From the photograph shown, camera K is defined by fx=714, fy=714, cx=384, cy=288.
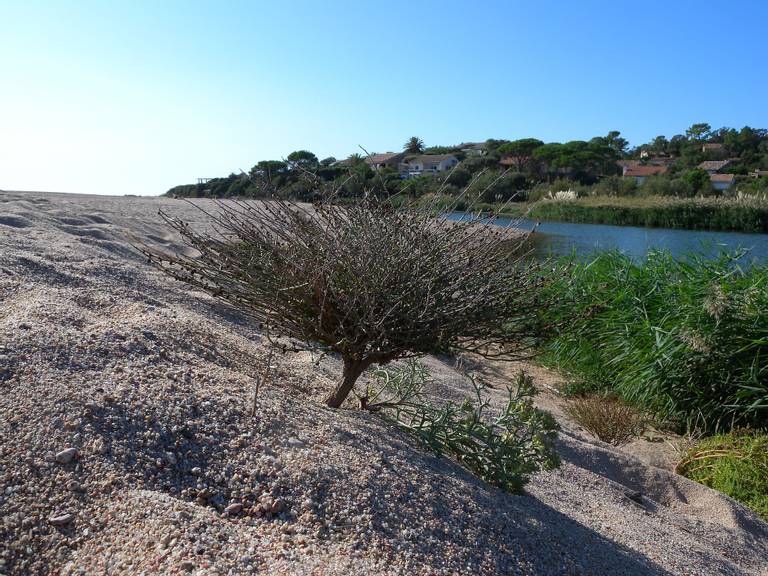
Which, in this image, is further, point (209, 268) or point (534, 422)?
point (209, 268)

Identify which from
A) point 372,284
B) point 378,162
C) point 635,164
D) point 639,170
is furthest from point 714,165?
point 372,284

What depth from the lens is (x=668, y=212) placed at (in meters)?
30.4

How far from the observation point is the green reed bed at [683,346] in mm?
5980

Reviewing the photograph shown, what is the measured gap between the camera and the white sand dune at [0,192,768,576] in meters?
1.97

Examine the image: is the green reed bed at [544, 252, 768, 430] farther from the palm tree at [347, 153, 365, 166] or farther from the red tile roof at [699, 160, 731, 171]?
the red tile roof at [699, 160, 731, 171]

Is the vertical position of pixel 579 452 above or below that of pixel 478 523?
below

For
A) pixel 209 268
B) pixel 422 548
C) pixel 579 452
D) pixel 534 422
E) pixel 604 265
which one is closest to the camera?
pixel 422 548

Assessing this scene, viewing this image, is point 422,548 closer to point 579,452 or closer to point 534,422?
point 534,422

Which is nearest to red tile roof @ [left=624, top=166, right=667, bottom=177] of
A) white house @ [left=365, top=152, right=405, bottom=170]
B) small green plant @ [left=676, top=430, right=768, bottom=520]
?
white house @ [left=365, top=152, right=405, bottom=170]

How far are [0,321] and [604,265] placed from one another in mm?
7130

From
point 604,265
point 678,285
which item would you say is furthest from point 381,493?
point 604,265

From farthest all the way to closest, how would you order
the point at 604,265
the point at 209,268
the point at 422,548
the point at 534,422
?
the point at 604,265 < the point at 209,268 < the point at 534,422 < the point at 422,548

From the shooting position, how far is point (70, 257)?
16.0 feet

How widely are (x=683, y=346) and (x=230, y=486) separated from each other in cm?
494
